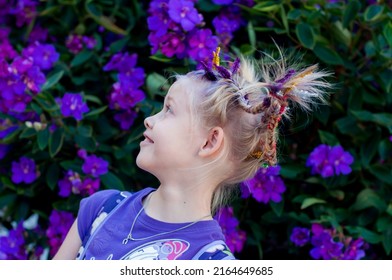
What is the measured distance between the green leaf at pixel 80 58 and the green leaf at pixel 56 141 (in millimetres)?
304

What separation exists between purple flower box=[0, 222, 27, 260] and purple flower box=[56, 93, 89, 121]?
0.44 m

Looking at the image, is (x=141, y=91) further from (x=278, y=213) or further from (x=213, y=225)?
(x=213, y=225)

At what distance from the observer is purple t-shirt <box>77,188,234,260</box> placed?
166 cm

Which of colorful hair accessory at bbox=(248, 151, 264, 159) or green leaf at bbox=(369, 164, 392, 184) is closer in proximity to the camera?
colorful hair accessory at bbox=(248, 151, 264, 159)

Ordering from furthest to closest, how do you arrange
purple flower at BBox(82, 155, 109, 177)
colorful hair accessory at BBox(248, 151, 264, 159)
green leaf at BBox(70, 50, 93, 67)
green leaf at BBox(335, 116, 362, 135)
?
green leaf at BBox(70, 50, 93, 67) → green leaf at BBox(335, 116, 362, 135) → purple flower at BBox(82, 155, 109, 177) → colorful hair accessory at BBox(248, 151, 264, 159)

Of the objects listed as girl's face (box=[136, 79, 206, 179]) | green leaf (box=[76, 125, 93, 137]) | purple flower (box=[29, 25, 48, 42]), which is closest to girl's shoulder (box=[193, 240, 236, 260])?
girl's face (box=[136, 79, 206, 179])

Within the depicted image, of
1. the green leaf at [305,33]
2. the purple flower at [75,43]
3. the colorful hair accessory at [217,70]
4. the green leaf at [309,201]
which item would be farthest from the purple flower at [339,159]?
the purple flower at [75,43]

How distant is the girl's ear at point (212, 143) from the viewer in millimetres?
1698

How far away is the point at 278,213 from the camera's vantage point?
96.1 inches

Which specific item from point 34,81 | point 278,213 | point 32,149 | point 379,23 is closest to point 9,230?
point 32,149

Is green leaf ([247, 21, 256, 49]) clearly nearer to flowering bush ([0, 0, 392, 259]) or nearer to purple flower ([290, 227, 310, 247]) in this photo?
flowering bush ([0, 0, 392, 259])

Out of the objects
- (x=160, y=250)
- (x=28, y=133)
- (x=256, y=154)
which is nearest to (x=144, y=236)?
(x=160, y=250)

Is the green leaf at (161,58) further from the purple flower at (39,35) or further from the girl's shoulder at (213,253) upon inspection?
the girl's shoulder at (213,253)

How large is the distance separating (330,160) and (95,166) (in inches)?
29.2
